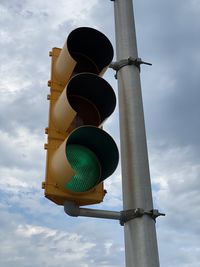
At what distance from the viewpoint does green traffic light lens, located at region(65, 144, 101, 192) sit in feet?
8.28

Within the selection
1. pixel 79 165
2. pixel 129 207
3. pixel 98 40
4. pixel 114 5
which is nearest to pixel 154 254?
pixel 129 207

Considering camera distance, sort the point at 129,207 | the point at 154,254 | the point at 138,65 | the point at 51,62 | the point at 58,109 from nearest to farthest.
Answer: the point at 154,254, the point at 129,207, the point at 58,109, the point at 138,65, the point at 51,62

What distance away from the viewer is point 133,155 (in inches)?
103

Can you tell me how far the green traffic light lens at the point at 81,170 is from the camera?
2.52 m

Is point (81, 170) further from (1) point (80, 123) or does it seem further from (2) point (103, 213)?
(1) point (80, 123)

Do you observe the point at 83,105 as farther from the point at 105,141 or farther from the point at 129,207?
the point at 129,207

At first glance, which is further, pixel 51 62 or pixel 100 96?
pixel 51 62

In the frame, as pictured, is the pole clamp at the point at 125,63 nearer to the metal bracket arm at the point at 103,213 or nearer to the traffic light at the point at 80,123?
the traffic light at the point at 80,123

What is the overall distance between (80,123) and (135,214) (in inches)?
32.2

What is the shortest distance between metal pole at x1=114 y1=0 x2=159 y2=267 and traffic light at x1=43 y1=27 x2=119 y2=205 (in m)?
0.11

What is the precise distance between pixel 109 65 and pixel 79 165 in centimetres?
86

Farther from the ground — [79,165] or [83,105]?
[83,105]

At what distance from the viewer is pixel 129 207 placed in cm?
251

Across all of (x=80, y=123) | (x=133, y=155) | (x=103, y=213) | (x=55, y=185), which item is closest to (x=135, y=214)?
(x=103, y=213)
